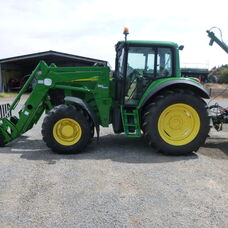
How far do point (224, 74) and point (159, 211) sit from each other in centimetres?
4605

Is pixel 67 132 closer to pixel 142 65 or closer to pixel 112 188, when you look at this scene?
pixel 112 188

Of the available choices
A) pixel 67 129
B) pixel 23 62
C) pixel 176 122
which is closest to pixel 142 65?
pixel 176 122

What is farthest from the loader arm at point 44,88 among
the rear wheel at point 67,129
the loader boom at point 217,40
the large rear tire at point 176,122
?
the loader boom at point 217,40

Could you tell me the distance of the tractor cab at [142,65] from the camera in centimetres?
531

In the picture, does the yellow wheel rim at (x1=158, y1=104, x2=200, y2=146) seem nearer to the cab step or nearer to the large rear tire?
the large rear tire

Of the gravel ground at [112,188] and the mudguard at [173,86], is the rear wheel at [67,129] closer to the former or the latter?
the gravel ground at [112,188]

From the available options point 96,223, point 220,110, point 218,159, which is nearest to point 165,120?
point 218,159

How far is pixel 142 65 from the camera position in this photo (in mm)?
5398

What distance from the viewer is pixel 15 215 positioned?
9.45 ft

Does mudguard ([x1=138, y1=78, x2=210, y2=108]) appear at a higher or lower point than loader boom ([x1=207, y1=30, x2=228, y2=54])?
lower

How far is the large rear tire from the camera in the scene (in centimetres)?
503

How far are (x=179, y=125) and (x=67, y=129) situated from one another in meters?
2.29

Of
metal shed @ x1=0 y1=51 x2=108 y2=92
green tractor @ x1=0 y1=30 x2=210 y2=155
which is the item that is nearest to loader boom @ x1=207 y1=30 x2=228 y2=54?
green tractor @ x1=0 y1=30 x2=210 y2=155

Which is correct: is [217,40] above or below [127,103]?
above
